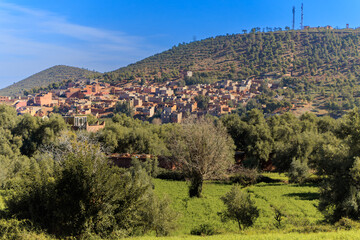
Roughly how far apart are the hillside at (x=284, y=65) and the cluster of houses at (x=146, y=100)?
9.96m

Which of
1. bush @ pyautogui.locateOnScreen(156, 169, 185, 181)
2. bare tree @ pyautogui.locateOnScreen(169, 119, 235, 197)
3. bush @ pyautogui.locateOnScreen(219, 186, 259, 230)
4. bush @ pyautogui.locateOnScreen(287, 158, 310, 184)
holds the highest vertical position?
bare tree @ pyautogui.locateOnScreen(169, 119, 235, 197)

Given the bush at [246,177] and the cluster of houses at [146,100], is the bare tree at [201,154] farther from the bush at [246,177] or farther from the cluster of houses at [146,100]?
the cluster of houses at [146,100]

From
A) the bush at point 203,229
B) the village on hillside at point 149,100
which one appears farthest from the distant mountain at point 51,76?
the bush at point 203,229

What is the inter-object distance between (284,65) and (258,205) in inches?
4058

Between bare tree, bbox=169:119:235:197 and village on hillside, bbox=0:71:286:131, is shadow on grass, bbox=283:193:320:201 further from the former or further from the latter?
village on hillside, bbox=0:71:286:131

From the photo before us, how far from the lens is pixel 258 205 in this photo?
1691 centimetres

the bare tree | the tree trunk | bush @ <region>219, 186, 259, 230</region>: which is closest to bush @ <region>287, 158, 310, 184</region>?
the bare tree

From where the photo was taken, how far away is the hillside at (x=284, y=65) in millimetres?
80312

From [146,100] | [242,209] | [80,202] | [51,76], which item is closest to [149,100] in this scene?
[146,100]

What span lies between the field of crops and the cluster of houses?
38087 millimetres

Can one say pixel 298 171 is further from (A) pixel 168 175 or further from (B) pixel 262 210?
(A) pixel 168 175

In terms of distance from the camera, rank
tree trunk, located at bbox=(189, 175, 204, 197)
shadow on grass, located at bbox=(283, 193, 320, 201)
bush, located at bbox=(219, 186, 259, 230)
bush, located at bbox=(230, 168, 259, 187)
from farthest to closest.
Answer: bush, located at bbox=(230, 168, 259, 187) → shadow on grass, located at bbox=(283, 193, 320, 201) → tree trunk, located at bbox=(189, 175, 204, 197) → bush, located at bbox=(219, 186, 259, 230)

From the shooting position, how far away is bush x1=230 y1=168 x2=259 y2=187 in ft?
79.7

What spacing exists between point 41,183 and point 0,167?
12509mm
